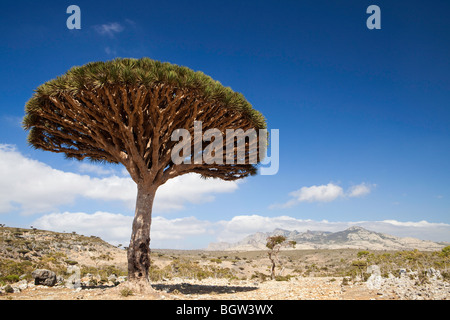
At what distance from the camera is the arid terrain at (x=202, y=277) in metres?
8.29

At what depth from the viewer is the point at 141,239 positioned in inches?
344

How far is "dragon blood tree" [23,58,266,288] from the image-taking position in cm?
783

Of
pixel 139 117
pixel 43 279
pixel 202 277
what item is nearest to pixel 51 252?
pixel 202 277

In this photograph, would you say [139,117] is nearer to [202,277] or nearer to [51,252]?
[202,277]

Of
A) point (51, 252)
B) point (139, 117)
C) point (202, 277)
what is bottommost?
point (202, 277)

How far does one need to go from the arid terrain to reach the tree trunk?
584 mm

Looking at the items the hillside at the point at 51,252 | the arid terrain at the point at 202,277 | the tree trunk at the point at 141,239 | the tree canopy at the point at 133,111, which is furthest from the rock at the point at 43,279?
the hillside at the point at 51,252

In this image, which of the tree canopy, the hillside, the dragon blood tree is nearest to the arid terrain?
the hillside

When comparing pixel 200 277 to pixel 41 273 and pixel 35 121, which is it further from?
pixel 35 121

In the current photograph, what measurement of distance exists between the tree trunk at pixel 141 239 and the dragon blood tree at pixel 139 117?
0.03 metres

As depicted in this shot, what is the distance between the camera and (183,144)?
930cm

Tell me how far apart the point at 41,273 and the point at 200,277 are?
30.7 feet

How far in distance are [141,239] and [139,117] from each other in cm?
377
